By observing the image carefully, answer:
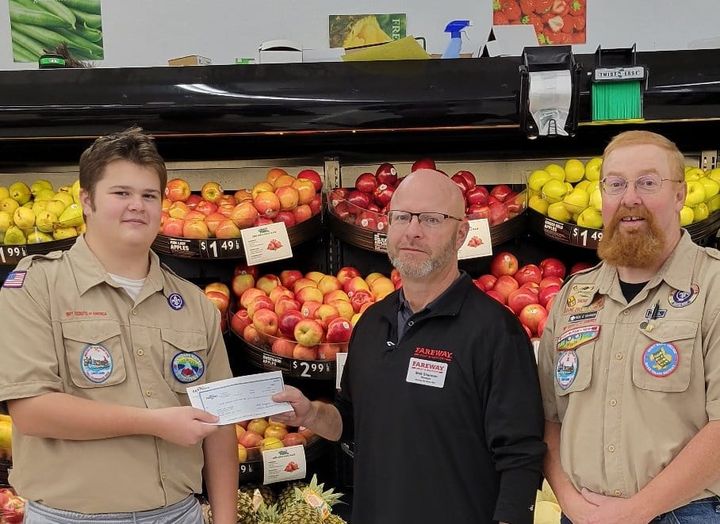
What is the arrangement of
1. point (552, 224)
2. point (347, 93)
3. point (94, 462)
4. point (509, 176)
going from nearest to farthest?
point (94, 462) < point (347, 93) < point (552, 224) < point (509, 176)

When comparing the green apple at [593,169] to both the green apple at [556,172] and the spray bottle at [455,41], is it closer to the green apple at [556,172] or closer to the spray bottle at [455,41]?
the green apple at [556,172]

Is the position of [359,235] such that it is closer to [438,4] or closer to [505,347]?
[505,347]

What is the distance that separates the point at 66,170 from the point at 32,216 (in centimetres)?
49

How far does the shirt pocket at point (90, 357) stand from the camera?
74.8 inches

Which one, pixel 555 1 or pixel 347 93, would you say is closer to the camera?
pixel 347 93

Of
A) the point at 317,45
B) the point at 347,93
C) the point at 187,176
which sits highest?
the point at 317,45

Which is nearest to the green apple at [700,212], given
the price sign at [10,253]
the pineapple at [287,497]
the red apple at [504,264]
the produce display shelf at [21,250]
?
the red apple at [504,264]

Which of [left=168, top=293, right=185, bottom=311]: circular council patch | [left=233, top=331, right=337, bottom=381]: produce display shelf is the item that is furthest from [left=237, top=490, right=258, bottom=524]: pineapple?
[left=168, top=293, right=185, bottom=311]: circular council patch

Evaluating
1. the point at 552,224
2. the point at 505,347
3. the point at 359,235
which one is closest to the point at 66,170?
the point at 359,235

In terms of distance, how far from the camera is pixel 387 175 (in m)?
3.31

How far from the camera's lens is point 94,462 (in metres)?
1.86

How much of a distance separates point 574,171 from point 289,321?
137cm

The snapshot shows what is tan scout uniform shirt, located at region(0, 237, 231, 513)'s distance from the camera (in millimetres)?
1845

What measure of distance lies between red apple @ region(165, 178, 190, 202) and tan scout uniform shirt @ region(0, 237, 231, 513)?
133cm
